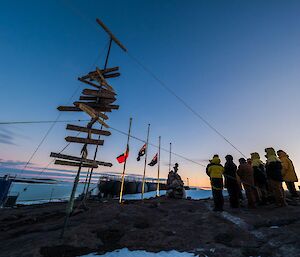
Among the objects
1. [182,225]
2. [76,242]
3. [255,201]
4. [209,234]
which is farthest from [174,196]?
[76,242]

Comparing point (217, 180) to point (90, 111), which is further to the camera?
point (217, 180)

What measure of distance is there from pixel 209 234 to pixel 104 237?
3.91 m

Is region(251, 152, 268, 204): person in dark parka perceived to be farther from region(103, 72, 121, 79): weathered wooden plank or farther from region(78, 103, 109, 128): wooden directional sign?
region(103, 72, 121, 79): weathered wooden plank

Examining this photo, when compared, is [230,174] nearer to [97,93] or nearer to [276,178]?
[276,178]

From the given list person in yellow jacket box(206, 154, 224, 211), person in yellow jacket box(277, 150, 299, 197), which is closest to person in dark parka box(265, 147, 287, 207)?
person in yellow jacket box(277, 150, 299, 197)

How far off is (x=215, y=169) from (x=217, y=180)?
1.90 feet

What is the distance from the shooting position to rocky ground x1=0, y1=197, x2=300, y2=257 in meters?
5.47

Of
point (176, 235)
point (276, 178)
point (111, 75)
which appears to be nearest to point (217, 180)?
point (276, 178)

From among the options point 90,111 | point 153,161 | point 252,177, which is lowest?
point 252,177

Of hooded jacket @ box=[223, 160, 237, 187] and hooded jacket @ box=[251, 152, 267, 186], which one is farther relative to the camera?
hooded jacket @ box=[251, 152, 267, 186]

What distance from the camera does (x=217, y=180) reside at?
390 inches

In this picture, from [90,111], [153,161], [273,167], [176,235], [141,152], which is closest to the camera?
[176,235]

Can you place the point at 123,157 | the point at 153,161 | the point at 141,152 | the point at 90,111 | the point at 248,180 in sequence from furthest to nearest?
the point at 153,161 → the point at 141,152 → the point at 123,157 → the point at 248,180 → the point at 90,111

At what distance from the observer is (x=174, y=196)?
55.3 ft
